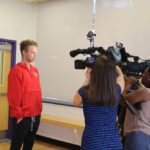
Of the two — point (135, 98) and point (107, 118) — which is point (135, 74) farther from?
point (107, 118)

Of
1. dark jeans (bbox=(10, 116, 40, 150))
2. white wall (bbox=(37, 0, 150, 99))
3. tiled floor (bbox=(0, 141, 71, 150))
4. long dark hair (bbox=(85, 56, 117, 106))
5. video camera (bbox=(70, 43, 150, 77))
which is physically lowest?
tiled floor (bbox=(0, 141, 71, 150))

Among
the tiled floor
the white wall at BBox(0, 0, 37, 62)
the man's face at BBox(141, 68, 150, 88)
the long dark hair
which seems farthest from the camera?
the white wall at BBox(0, 0, 37, 62)

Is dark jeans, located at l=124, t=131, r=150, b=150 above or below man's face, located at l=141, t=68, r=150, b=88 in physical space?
below

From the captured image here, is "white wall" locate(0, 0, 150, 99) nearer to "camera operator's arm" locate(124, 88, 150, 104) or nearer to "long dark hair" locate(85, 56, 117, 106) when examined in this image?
"camera operator's arm" locate(124, 88, 150, 104)

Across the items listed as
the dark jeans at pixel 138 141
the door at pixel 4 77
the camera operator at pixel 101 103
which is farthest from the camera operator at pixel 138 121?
the door at pixel 4 77

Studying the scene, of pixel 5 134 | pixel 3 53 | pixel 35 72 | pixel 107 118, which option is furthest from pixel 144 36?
pixel 5 134

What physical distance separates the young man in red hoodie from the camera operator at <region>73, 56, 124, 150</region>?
3.21 feet

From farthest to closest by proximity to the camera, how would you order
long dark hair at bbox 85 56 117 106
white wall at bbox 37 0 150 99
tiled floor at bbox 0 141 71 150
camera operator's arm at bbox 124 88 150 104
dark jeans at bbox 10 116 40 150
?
1. tiled floor at bbox 0 141 71 150
2. white wall at bbox 37 0 150 99
3. dark jeans at bbox 10 116 40 150
4. camera operator's arm at bbox 124 88 150 104
5. long dark hair at bbox 85 56 117 106

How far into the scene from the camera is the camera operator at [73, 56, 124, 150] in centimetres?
174

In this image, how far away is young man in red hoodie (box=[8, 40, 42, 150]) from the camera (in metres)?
2.64

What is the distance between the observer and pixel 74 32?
14.6ft

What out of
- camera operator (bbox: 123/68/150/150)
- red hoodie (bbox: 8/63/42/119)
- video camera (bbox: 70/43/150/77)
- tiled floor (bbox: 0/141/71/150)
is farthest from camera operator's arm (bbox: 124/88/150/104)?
tiled floor (bbox: 0/141/71/150)

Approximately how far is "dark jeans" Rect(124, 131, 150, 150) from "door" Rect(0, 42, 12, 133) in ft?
10.4

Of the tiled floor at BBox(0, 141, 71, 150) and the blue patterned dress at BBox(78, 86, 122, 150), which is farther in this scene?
the tiled floor at BBox(0, 141, 71, 150)
